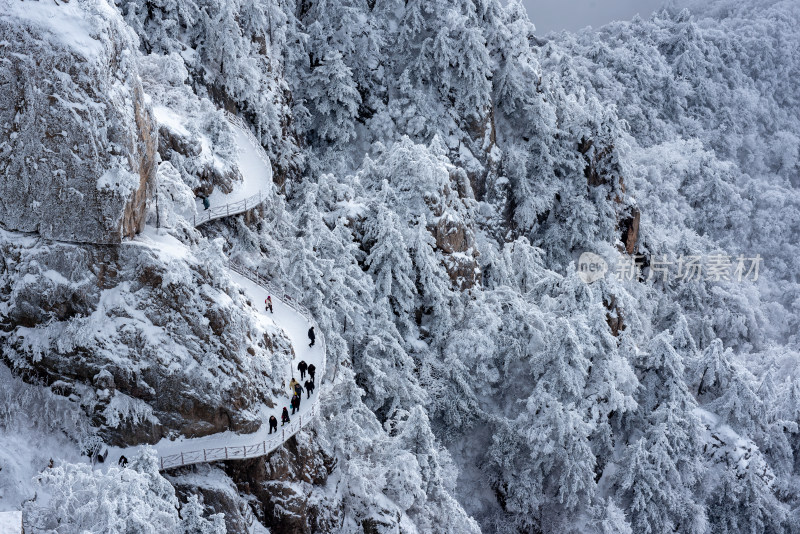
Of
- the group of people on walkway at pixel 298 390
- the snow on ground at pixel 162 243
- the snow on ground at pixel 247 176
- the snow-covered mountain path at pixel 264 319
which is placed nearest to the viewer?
the snow-covered mountain path at pixel 264 319

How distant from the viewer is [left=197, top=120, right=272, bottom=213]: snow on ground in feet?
86.0

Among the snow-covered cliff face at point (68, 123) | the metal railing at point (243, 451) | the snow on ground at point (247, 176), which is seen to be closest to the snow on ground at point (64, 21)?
the snow-covered cliff face at point (68, 123)

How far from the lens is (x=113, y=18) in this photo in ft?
55.8

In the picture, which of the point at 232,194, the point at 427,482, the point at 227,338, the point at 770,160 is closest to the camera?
the point at 227,338

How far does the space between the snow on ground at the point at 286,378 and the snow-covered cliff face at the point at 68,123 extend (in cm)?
533

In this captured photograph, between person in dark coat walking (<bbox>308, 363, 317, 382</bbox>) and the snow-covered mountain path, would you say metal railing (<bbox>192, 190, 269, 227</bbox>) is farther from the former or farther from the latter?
person in dark coat walking (<bbox>308, 363, 317, 382</bbox>)

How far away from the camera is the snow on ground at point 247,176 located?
26.2 metres

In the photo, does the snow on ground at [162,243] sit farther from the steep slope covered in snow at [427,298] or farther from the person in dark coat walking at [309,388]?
the person in dark coat walking at [309,388]

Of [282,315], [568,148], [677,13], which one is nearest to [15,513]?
[282,315]

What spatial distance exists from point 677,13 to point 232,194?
74.6 metres

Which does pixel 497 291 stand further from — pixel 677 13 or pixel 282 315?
pixel 677 13

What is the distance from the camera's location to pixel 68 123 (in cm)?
1617

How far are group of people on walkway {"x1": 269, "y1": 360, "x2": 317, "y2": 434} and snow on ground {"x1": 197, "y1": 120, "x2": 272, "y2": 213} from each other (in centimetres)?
763

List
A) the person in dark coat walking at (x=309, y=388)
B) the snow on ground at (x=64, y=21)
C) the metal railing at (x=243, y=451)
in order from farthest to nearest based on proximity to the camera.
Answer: the person in dark coat walking at (x=309, y=388) → the metal railing at (x=243, y=451) → the snow on ground at (x=64, y=21)
